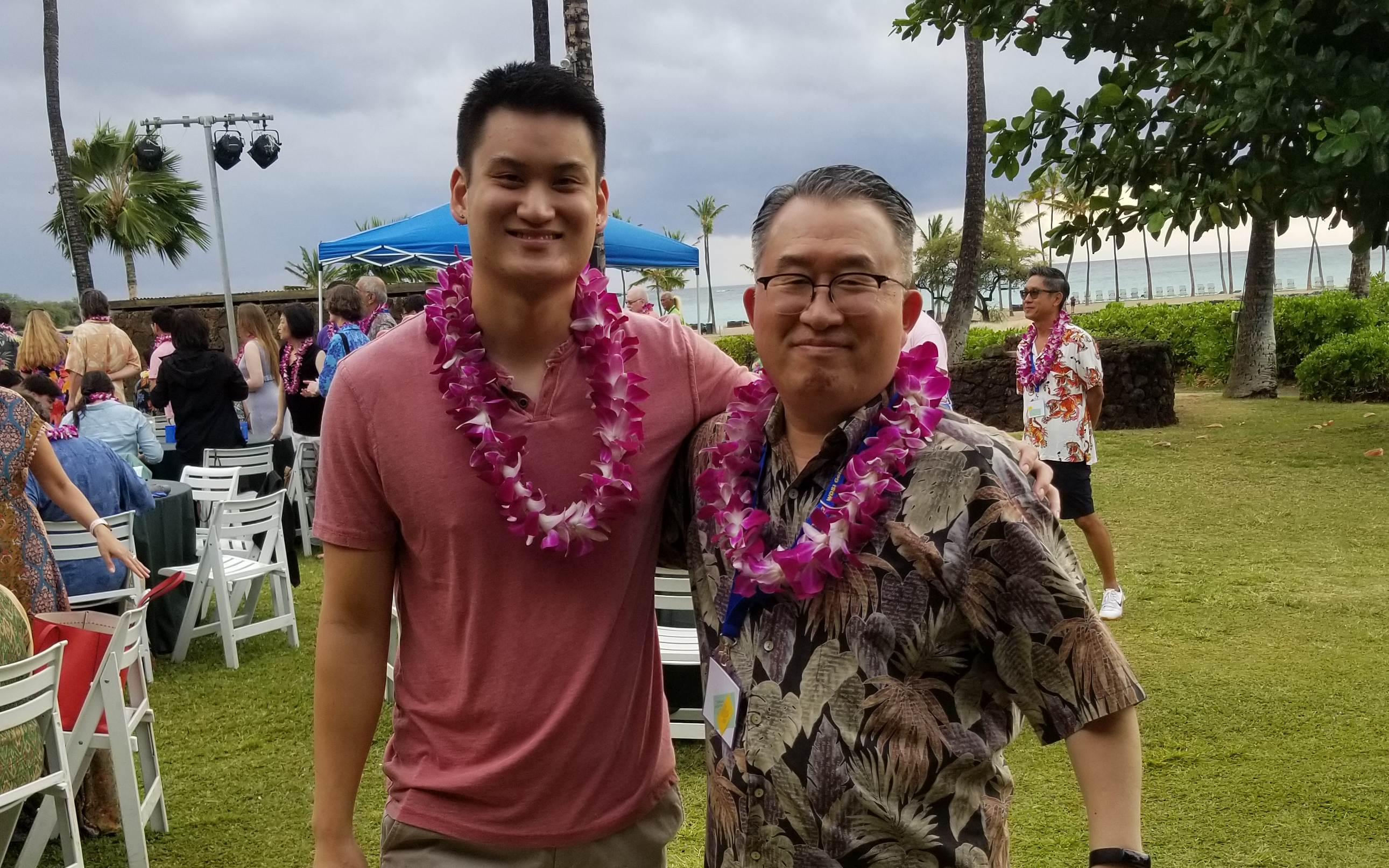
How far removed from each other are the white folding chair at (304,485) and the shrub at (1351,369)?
13.1 metres

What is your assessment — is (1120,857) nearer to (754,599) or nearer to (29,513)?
(754,599)

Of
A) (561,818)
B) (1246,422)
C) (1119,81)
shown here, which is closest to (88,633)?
(561,818)

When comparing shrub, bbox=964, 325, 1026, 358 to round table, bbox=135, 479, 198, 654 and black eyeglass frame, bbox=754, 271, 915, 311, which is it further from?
black eyeglass frame, bbox=754, 271, 915, 311

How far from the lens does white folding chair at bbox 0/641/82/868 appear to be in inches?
113

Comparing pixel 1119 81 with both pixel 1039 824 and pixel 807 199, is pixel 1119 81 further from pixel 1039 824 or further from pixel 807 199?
pixel 807 199

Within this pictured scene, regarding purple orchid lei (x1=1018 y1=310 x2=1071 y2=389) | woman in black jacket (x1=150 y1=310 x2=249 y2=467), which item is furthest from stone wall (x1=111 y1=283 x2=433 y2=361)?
purple orchid lei (x1=1018 y1=310 x2=1071 y2=389)

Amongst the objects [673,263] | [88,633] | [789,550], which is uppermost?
[673,263]

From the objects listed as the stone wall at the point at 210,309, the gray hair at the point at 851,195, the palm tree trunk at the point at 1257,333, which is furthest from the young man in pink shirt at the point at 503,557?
the stone wall at the point at 210,309

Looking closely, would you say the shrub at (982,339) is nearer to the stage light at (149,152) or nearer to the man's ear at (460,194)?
the stage light at (149,152)

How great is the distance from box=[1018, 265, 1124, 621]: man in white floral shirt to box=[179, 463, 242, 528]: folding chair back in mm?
5142

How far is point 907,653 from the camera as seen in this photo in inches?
58.2

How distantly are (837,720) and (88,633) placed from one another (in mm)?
3023

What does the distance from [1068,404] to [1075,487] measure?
0.51 m

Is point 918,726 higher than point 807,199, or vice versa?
point 807,199
